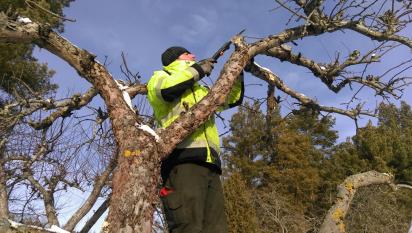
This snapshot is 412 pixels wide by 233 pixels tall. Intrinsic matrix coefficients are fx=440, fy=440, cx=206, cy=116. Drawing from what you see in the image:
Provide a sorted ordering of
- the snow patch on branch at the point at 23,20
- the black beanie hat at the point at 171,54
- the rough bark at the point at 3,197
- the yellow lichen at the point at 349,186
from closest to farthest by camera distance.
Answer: the snow patch on branch at the point at 23,20, the black beanie hat at the point at 171,54, the yellow lichen at the point at 349,186, the rough bark at the point at 3,197

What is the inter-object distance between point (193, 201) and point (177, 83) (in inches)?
32.7

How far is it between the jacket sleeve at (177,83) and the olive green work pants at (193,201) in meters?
0.52

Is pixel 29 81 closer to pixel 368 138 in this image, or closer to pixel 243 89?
pixel 243 89

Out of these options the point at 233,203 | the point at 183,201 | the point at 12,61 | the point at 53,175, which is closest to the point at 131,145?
the point at 183,201

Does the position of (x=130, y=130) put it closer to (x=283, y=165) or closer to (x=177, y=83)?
(x=177, y=83)

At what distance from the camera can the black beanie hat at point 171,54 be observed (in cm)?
352

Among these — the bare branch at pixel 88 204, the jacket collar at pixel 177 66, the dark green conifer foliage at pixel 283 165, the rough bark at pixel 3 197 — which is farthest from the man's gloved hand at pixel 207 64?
the dark green conifer foliage at pixel 283 165

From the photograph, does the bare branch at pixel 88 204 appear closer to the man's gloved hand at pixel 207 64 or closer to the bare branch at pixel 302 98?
the bare branch at pixel 302 98

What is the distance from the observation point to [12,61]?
14.2 m

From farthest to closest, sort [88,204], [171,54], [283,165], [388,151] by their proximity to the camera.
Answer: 1. [283,165]
2. [388,151]
3. [88,204]
4. [171,54]

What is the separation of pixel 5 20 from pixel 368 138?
76.3 ft

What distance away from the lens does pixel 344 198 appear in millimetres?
4145

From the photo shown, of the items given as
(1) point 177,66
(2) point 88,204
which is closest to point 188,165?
(1) point 177,66

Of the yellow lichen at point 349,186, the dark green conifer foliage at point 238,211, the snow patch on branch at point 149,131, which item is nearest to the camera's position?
the snow patch on branch at point 149,131
